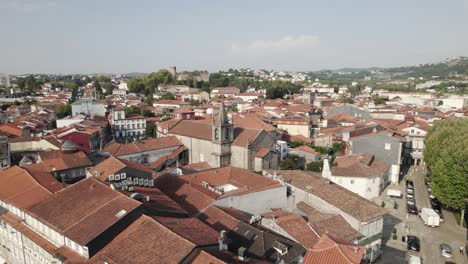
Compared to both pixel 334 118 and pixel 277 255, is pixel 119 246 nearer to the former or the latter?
pixel 277 255

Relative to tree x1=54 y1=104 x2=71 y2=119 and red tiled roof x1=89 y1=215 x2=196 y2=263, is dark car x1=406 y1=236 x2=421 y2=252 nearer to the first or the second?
red tiled roof x1=89 y1=215 x2=196 y2=263

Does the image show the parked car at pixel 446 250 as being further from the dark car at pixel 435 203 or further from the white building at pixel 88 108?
the white building at pixel 88 108

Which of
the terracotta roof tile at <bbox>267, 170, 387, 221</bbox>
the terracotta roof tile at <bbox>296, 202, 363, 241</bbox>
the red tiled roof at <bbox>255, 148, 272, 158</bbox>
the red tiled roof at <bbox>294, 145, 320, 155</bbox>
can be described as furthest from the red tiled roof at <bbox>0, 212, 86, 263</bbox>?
the red tiled roof at <bbox>294, 145, 320, 155</bbox>

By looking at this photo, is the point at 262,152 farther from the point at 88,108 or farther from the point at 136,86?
the point at 136,86

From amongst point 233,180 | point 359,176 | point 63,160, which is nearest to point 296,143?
point 359,176

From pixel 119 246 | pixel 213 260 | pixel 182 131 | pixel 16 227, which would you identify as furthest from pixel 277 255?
pixel 182 131

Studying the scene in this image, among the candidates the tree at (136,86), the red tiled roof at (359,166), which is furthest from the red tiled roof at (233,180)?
the tree at (136,86)

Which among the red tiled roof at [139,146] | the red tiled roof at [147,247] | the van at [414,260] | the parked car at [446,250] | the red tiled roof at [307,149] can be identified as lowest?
the parked car at [446,250]
